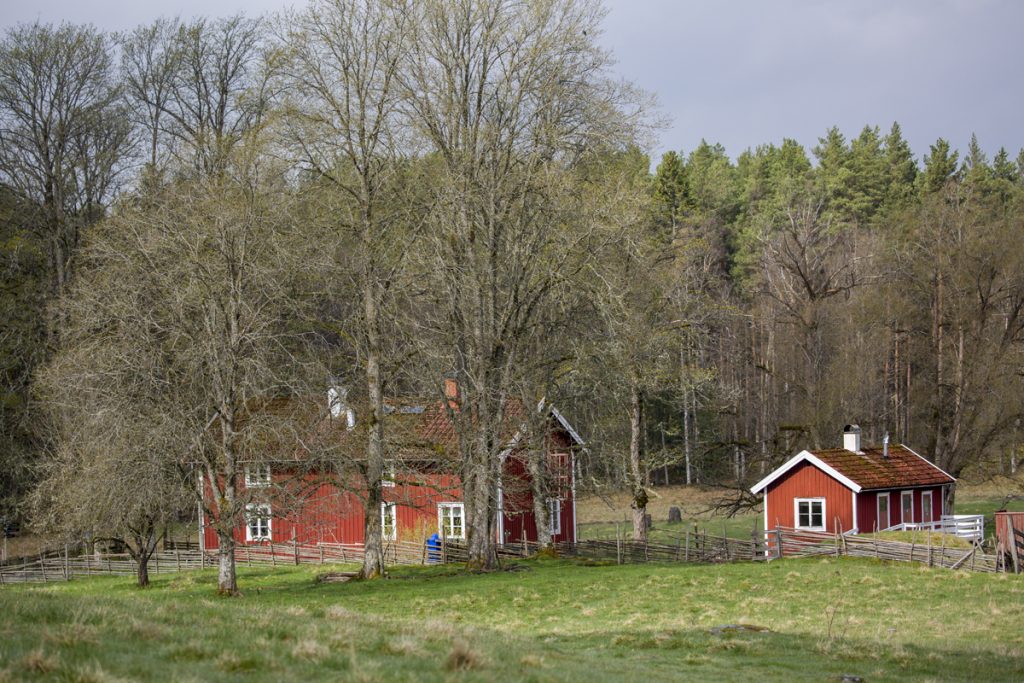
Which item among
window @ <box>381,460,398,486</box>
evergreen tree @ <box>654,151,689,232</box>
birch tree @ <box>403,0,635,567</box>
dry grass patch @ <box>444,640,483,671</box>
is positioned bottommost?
dry grass patch @ <box>444,640,483,671</box>

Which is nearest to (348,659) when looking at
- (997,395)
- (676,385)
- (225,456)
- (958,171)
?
(225,456)

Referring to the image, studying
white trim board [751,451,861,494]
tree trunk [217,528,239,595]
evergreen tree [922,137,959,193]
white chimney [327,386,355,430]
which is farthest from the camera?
evergreen tree [922,137,959,193]

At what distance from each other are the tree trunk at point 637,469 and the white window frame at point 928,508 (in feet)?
33.2

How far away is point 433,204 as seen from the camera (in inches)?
1095

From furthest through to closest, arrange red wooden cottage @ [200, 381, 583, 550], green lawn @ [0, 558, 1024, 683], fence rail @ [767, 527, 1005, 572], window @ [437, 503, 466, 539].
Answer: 1. window @ [437, 503, 466, 539]
2. fence rail @ [767, 527, 1005, 572]
3. red wooden cottage @ [200, 381, 583, 550]
4. green lawn @ [0, 558, 1024, 683]

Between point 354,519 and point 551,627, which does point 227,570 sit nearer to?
point 551,627

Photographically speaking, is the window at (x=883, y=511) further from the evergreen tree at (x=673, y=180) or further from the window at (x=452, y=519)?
the evergreen tree at (x=673, y=180)

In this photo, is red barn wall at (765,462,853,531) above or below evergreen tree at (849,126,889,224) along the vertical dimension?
below

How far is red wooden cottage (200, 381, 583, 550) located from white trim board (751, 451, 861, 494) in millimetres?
6854

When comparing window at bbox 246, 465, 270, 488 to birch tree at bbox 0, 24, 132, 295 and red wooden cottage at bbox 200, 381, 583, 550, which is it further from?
birch tree at bbox 0, 24, 132, 295

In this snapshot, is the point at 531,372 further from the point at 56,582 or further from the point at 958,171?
the point at 958,171

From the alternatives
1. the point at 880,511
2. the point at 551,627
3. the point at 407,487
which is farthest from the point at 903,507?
the point at 551,627

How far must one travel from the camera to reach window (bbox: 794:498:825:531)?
121 feet

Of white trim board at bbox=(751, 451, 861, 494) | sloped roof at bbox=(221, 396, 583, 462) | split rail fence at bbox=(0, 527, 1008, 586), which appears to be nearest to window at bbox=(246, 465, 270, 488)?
sloped roof at bbox=(221, 396, 583, 462)
